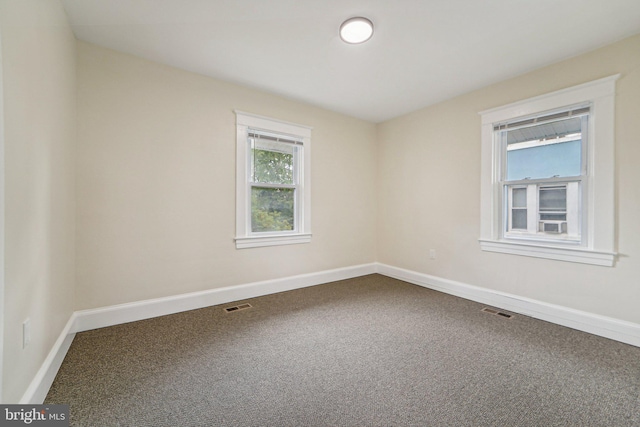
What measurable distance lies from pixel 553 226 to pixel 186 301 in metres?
4.01

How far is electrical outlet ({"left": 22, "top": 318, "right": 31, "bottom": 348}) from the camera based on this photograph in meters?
1.38

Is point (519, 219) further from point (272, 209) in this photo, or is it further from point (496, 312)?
point (272, 209)

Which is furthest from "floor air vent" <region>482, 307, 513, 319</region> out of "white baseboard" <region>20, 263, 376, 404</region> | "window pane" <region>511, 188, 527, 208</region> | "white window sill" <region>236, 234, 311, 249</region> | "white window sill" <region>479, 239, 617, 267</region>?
"white window sill" <region>236, 234, 311, 249</region>

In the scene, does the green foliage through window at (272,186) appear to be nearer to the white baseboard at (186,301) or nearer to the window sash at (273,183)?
the window sash at (273,183)

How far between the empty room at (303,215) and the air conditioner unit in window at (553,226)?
0.07 ft

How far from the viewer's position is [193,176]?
297 cm

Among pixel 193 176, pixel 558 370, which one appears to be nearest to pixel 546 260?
pixel 558 370

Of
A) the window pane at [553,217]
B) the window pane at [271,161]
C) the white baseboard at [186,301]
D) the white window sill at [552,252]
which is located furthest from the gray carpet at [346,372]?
the window pane at [271,161]

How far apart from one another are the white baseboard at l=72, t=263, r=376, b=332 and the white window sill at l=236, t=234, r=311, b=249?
0.48 metres

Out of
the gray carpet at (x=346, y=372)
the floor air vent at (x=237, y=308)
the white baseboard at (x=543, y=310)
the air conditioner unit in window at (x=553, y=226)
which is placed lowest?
the gray carpet at (x=346, y=372)

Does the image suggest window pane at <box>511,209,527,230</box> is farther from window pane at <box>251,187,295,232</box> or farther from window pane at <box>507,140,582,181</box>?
window pane at <box>251,187,295,232</box>

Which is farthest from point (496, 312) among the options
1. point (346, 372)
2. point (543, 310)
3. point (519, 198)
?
point (346, 372)

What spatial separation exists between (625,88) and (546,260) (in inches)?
66.0

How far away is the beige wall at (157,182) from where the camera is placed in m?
2.47
